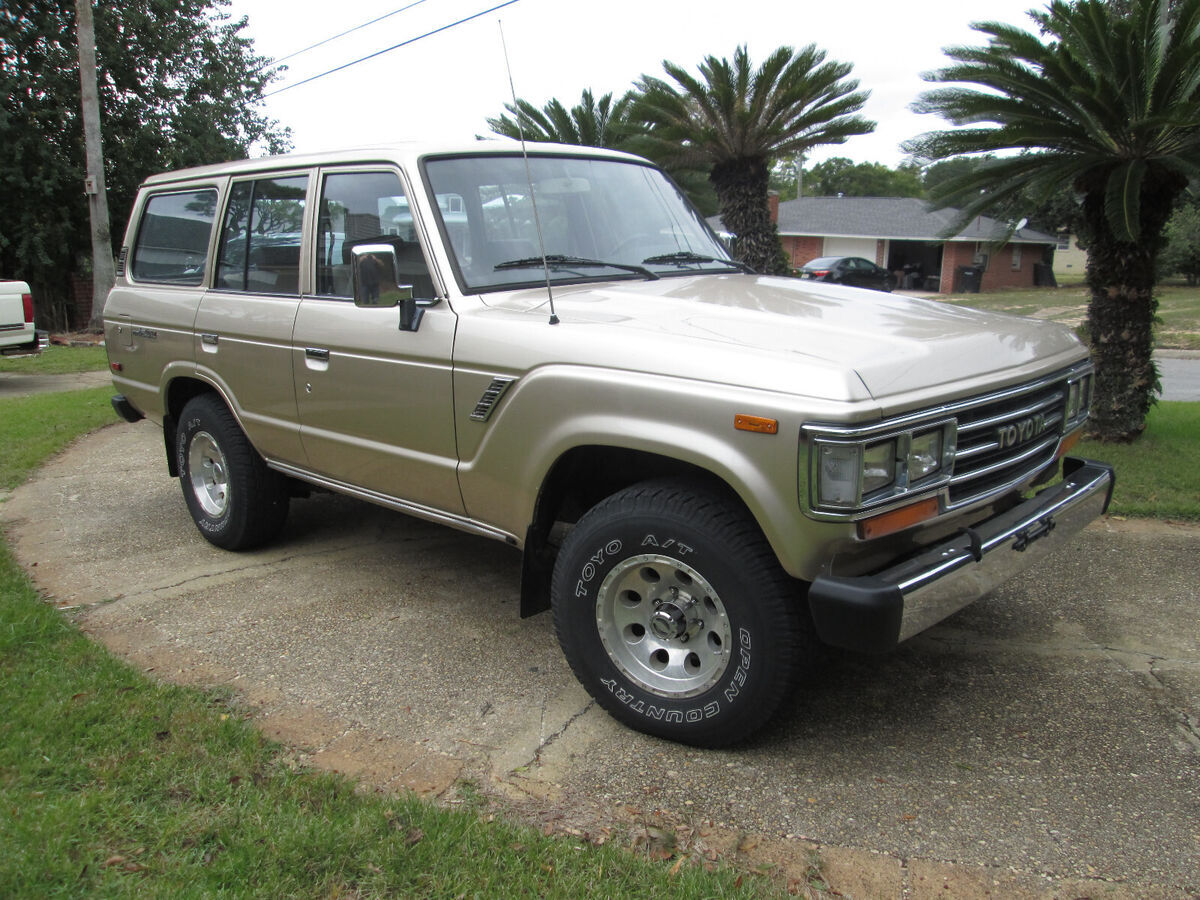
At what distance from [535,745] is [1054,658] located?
2.20m

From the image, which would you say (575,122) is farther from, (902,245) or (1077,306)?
(902,245)

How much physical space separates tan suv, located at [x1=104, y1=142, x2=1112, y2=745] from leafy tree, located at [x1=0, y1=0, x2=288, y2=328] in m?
16.6

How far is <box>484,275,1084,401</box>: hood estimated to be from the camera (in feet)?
9.27

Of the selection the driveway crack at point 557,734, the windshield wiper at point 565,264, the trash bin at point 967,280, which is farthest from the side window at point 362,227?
the trash bin at point 967,280

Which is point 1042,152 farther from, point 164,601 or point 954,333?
point 164,601

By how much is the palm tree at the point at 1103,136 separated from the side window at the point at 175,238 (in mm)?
4927

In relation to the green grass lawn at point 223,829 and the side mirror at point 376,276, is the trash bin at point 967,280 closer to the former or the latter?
the side mirror at point 376,276

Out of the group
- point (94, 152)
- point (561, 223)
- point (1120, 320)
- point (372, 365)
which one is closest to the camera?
point (372, 365)

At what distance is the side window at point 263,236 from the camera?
14.9ft

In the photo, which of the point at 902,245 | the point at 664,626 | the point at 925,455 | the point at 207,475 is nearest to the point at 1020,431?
the point at 925,455

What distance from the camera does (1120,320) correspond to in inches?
277

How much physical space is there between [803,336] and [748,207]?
861 centimetres

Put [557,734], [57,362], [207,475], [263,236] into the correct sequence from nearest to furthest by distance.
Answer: [557,734] → [263,236] → [207,475] → [57,362]

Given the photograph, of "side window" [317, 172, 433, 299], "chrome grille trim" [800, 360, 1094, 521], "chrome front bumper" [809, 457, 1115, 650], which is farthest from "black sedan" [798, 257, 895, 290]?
"chrome front bumper" [809, 457, 1115, 650]
